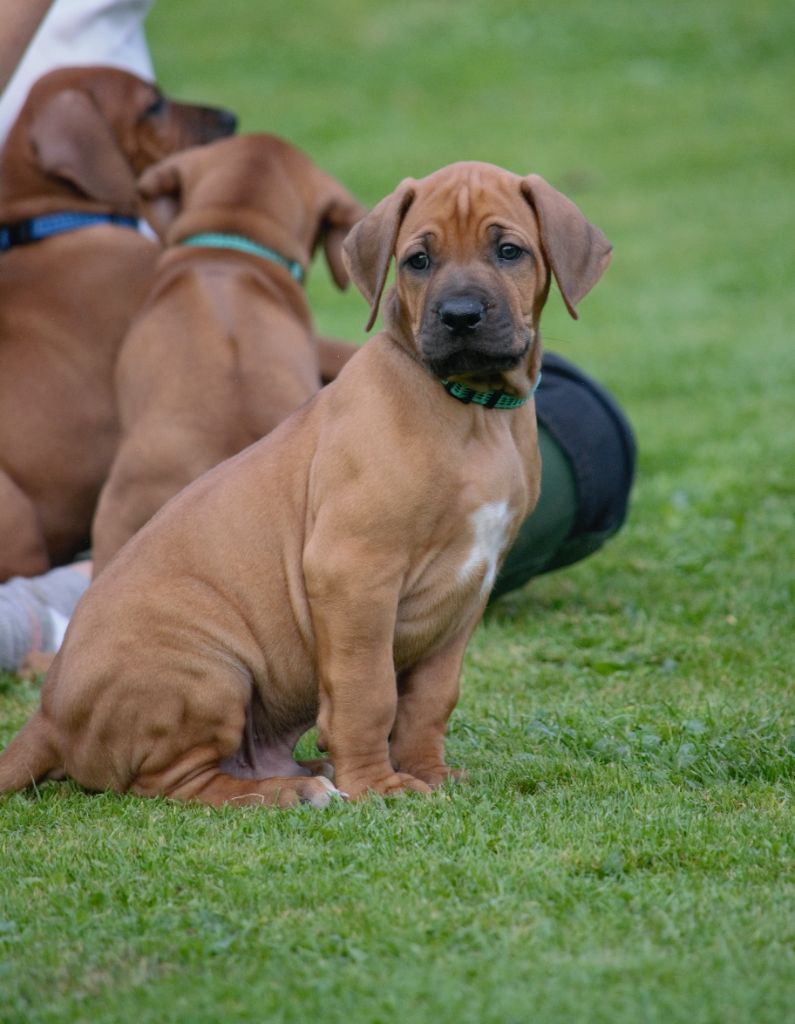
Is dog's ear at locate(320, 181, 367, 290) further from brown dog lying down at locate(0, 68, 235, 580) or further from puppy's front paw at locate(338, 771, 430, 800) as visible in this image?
puppy's front paw at locate(338, 771, 430, 800)

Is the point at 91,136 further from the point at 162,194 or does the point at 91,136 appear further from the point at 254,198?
the point at 254,198

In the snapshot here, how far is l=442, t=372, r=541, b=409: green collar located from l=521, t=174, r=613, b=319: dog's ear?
0.32 meters

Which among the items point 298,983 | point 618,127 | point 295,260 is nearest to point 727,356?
point 295,260

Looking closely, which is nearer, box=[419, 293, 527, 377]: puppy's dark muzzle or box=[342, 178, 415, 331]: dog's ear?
box=[419, 293, 527, 377]: puppy's dark muzzle

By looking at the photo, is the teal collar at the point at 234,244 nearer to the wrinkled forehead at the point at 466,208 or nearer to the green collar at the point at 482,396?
the wrinkled forehead at the point at 466,208

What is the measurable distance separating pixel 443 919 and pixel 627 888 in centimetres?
46

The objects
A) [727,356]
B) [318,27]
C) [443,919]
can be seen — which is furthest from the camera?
[318,27]

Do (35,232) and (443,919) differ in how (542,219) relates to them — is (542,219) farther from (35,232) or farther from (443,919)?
(35,232)

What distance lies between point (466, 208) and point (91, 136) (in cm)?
348

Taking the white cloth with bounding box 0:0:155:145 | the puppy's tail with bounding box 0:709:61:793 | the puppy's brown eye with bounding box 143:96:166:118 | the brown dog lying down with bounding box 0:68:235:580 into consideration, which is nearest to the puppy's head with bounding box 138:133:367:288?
the brown dog lying down with bounding box 0:68:235:580

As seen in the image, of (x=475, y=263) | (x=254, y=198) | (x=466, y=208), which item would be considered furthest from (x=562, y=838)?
(x=254, y=198)

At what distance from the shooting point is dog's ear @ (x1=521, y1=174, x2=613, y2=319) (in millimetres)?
4594

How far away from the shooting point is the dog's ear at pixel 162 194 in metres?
6.98

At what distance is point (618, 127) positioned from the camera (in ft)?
74.1
